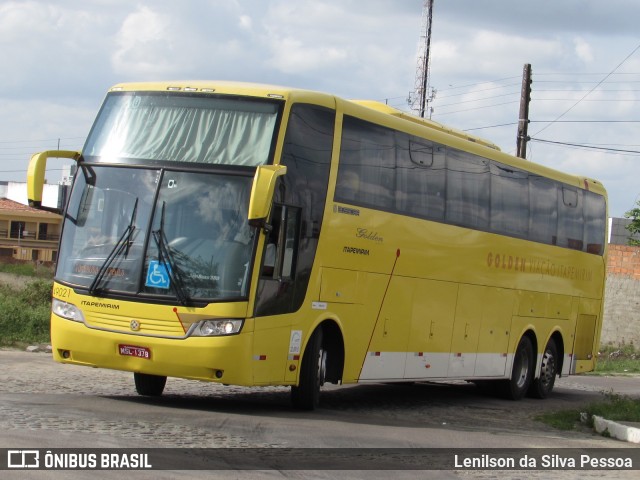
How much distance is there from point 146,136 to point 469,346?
297 inches

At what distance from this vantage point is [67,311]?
1414cm

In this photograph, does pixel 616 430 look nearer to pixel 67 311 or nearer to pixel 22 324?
pixel 67 311

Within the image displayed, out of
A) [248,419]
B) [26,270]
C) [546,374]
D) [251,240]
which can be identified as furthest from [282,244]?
[26,270]

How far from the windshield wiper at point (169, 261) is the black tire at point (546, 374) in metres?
10.8

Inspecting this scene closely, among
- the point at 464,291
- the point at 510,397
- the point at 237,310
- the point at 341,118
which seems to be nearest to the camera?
the point at 237,310

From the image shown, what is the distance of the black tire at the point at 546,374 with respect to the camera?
2267cm

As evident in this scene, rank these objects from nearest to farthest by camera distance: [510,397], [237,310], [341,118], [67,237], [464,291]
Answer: [237,310] < [67,237] < [341,118] < [464,291] < [510,397]

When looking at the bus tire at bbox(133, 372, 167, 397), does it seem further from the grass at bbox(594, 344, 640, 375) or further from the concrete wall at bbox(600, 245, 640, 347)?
the concrete wall at bbox(600, 245, 640, 347)

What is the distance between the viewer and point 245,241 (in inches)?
535

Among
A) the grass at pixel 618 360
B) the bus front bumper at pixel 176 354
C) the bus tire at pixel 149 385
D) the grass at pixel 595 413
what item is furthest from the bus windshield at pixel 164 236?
the grass at pixel 618 360

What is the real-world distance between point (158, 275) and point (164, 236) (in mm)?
461

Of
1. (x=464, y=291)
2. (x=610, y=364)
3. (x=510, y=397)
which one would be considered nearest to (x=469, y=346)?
(x=464, y=291)

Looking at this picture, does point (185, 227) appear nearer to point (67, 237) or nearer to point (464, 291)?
point (67, 237)

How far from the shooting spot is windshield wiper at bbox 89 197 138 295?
45.4ft
